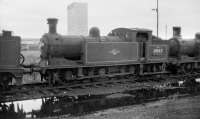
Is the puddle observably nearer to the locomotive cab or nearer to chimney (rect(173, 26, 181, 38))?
the locomotive cab

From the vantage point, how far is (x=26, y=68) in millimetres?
10992

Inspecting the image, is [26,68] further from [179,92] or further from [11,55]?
[179,92]

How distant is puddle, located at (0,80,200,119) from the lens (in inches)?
384

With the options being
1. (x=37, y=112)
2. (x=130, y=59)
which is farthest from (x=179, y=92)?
(x=37, y=112)

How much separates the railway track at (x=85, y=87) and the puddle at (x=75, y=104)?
290mm

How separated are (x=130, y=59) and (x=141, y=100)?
2.59 m

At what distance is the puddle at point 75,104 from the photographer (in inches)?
384

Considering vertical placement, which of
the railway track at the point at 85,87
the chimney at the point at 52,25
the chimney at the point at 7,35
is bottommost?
the railway track at the point at 85,87

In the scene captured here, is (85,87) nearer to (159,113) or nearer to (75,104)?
(75,104)

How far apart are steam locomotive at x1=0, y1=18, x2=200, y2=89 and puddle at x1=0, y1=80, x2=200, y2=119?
1.02m

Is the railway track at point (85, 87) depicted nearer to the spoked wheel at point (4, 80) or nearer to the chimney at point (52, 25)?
the spoked wheel at point (4, 80)

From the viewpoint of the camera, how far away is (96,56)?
41.5ft

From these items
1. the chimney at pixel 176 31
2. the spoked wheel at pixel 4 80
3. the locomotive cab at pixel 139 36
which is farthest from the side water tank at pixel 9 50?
the chimney at pixel 176 31

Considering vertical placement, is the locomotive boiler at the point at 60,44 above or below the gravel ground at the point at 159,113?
above
